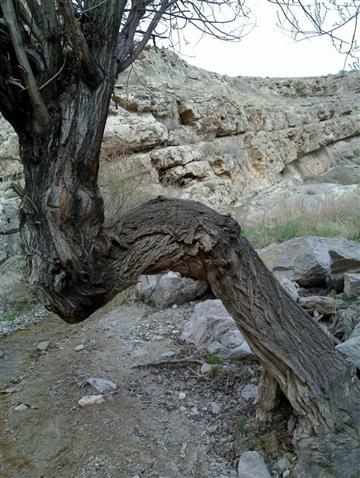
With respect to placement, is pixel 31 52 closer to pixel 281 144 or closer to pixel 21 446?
pixel 21 446

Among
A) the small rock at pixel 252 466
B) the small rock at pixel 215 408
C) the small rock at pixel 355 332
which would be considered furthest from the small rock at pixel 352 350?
the small rock at pixel 215 408

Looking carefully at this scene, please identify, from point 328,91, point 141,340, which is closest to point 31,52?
point 141,340

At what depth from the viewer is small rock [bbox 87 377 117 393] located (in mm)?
3850

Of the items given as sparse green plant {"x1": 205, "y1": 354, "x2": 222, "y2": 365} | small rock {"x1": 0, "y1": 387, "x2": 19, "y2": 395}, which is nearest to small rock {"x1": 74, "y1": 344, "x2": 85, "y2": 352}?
small rock {"x1": 0, "y1": 387, "x2": 19, "y2": 395}

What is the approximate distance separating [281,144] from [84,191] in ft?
53.5

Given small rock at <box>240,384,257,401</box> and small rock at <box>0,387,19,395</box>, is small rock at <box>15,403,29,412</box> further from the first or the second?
small rock at <box>240,384,257,401</box>

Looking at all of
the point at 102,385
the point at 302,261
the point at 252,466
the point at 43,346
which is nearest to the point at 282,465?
the point at 252,466

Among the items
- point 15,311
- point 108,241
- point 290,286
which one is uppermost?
point 108,241

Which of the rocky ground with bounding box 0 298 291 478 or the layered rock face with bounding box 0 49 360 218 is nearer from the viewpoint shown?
the rocky ground with bounding box 0 298 291 478

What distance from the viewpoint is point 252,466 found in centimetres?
262

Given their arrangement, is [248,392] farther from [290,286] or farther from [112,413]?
[290,286]

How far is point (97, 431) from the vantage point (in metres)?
3.26

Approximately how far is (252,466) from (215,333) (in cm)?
175

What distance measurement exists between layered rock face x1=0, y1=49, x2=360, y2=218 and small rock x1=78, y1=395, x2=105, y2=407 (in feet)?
19.5
